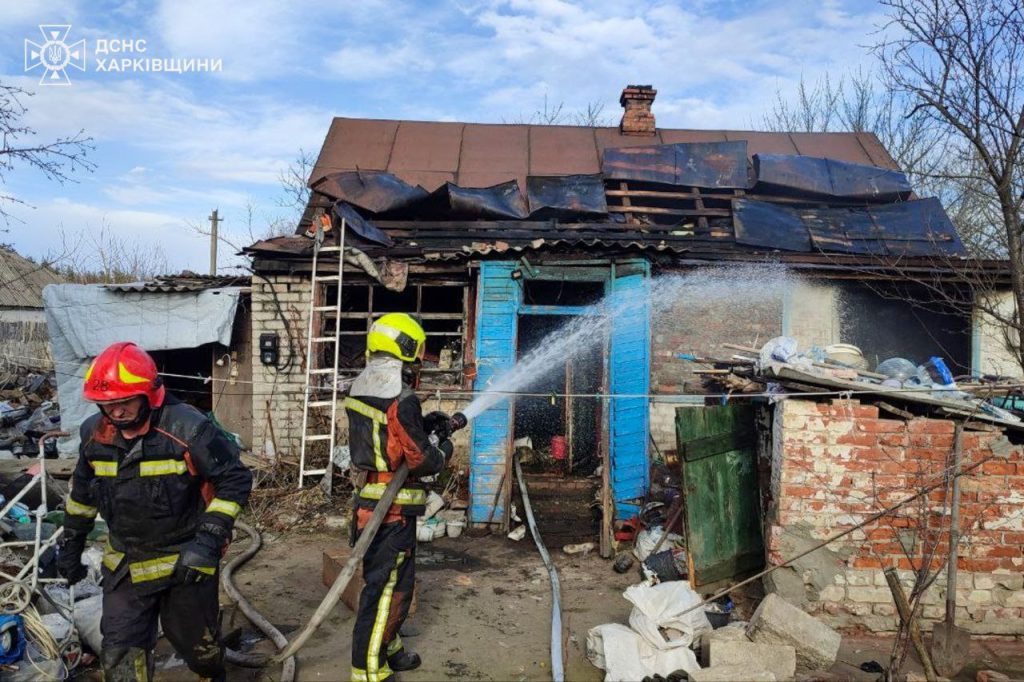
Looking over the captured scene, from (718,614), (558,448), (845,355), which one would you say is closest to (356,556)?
(718,614)

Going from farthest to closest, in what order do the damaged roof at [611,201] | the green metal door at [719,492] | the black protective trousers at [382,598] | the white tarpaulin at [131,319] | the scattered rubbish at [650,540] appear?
the white tarpaulin at [131,319], the damaged roof at [611,201], the scattered rubbish at [650,540], the green metal door at [719,492], the black protective trousers at [382,598]

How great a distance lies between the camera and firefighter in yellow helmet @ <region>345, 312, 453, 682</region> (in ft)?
14.6

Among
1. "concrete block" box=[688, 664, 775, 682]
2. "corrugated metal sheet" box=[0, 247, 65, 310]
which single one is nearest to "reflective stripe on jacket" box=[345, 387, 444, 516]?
"concrete block" box=[688, 664, 775, 682]

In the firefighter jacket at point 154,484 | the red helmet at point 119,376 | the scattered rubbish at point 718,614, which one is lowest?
the scattered rubbish at point 718,614

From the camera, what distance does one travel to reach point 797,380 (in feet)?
17.8

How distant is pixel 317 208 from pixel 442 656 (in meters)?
6.93

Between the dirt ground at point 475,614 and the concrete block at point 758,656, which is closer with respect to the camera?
the concrete block at point 758,656

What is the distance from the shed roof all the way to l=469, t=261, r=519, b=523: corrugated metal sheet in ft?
9.39

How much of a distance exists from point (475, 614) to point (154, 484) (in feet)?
10.4

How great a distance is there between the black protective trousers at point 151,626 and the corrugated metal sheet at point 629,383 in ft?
17.3

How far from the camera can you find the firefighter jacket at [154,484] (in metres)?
3.81

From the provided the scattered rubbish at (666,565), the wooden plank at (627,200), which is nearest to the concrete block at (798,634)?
the scattered rubbish at (666,565)

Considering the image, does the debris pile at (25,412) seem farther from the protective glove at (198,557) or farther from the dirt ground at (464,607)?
the protective glove at (198,557)

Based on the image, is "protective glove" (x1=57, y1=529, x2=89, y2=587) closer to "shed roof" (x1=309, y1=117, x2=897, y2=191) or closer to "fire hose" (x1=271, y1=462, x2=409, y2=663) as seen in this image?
"fire hose" (x1=271, y1=462, x2=409, y2=663)
